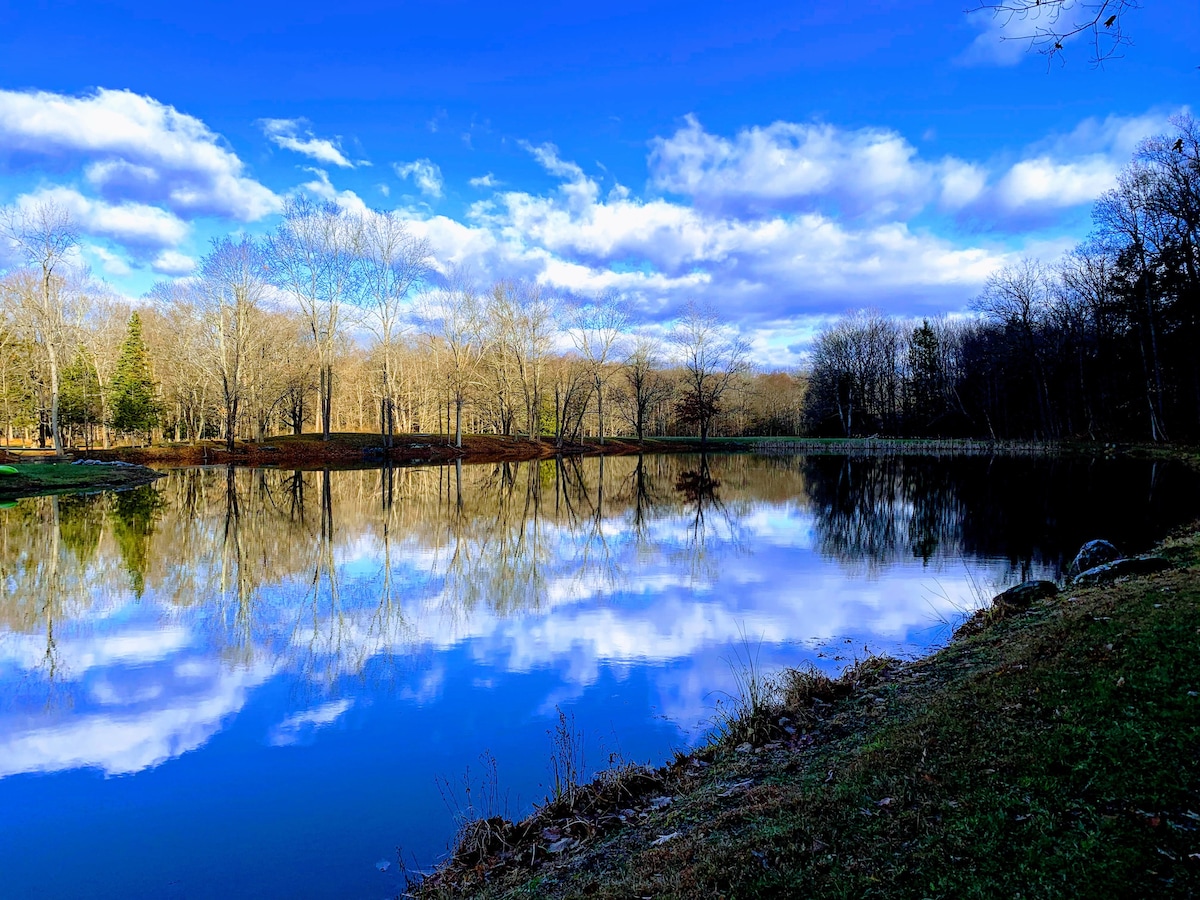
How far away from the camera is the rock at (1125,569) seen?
32.2 feet

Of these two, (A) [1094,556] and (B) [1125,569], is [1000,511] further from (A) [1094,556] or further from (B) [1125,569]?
(B) [1125,569]

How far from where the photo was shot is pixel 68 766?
6.31 m

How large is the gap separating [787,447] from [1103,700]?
66834 mm

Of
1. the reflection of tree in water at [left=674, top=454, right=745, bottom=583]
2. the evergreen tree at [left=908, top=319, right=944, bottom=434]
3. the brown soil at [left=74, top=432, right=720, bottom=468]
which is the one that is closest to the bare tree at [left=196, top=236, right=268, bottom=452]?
the brown soil at [left=74, top=432, right=720, bottom=468]

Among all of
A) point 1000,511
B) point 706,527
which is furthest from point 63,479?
point 1000,511

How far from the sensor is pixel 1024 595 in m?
9.83

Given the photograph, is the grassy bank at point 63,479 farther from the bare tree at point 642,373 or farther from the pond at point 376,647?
the bare tree at point 642,373

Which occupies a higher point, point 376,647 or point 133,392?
point 133,392

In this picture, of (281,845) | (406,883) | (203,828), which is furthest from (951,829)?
(203,828)

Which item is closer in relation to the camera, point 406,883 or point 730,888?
point 730,888

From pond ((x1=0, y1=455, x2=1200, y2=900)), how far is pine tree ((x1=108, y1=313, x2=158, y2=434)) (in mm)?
33831

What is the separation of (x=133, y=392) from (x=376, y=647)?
179 ft

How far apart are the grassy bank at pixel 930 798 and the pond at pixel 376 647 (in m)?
0.91

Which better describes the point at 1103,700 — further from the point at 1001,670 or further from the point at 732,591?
the point at 732,591
